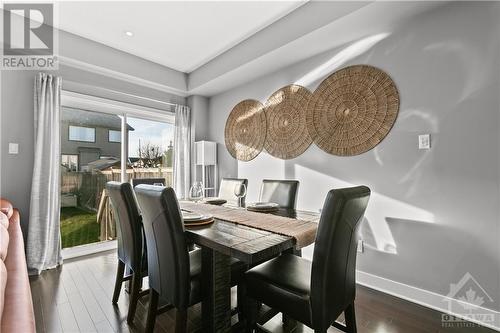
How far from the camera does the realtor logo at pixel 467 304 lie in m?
1.77

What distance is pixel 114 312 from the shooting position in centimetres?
188

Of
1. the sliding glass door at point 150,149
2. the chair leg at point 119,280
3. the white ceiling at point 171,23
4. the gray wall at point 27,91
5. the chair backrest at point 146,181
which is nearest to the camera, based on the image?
the chair leg at point 119,280

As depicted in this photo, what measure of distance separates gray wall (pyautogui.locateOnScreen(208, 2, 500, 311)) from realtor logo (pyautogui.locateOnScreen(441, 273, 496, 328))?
0.13 feet

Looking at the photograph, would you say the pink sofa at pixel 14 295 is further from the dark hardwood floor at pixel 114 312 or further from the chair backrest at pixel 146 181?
the chair backrest at pixel 146 181

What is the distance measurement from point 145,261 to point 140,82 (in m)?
2.73

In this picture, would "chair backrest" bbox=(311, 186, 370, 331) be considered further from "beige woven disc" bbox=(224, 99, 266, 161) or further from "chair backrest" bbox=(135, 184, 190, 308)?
"beige woven disc" bbox=(224, 99, 266, 161)

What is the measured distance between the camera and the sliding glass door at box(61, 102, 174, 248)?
319 centimetres

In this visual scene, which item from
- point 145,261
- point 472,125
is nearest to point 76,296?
point 145,261

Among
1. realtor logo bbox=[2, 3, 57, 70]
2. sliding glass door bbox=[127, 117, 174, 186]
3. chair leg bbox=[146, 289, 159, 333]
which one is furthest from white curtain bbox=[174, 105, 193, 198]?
chair leg bbox=[146, 289, 159, 333]

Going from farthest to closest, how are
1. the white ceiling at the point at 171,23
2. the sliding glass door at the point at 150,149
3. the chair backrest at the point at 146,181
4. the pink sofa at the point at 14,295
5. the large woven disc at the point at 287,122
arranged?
1. the sliding glass door at the point at 150,149
2. the large woven disc at the point at 287,122
3. the chair backrest at the point at 146,181
4. the white ceiling at the point at 171,23
5. the pink sofa at the point at 14,295

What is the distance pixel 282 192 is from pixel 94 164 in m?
2.71

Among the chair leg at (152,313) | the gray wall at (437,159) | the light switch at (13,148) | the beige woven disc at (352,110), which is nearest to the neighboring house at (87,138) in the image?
the light switch at (13,148)

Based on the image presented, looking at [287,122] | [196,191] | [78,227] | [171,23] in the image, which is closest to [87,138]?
[78,227]

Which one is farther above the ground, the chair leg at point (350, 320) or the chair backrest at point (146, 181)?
the chair backrest at point (146, 181)
